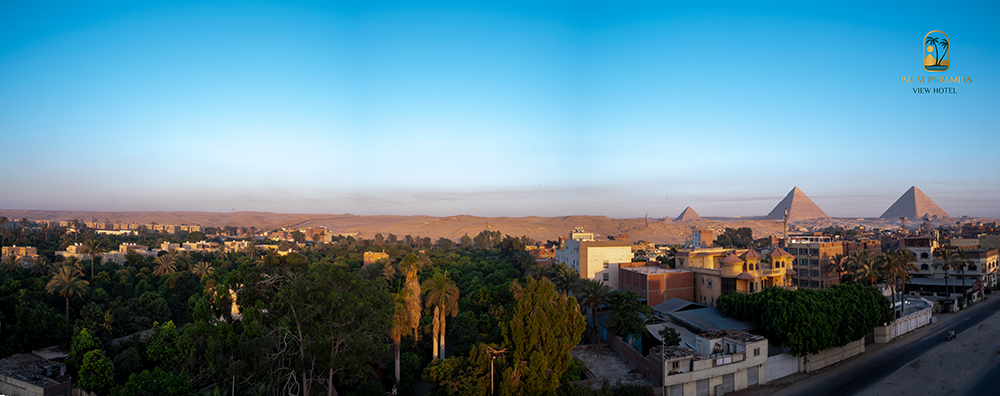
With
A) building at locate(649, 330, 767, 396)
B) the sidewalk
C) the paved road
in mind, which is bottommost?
the sidewalk

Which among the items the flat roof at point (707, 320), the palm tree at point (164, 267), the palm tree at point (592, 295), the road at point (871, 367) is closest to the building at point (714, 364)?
the road at point (871, 367)

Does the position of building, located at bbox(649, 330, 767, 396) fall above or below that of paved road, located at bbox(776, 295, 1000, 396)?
above

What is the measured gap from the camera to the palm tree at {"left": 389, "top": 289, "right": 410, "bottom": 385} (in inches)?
1099

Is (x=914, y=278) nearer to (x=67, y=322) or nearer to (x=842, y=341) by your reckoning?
(x=842, y=341)

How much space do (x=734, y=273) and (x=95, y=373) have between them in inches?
1967

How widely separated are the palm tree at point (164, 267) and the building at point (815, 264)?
8039cm

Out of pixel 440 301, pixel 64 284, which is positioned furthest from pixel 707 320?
pixel 64 284

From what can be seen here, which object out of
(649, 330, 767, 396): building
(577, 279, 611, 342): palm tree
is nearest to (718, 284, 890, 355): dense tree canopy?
(649, 330, 767, 396): building

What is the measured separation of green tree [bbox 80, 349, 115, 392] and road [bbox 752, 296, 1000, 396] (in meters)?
40.2

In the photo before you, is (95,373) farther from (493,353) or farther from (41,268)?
(41,268)

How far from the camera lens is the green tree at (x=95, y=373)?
2844 centimetres

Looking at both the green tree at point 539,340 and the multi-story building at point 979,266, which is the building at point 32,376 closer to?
the green tree at point 539,340

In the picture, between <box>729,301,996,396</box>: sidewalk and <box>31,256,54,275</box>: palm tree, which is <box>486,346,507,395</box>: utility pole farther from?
<box>31,256,54,275</box>: palm tree

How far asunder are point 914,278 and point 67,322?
94.3m
